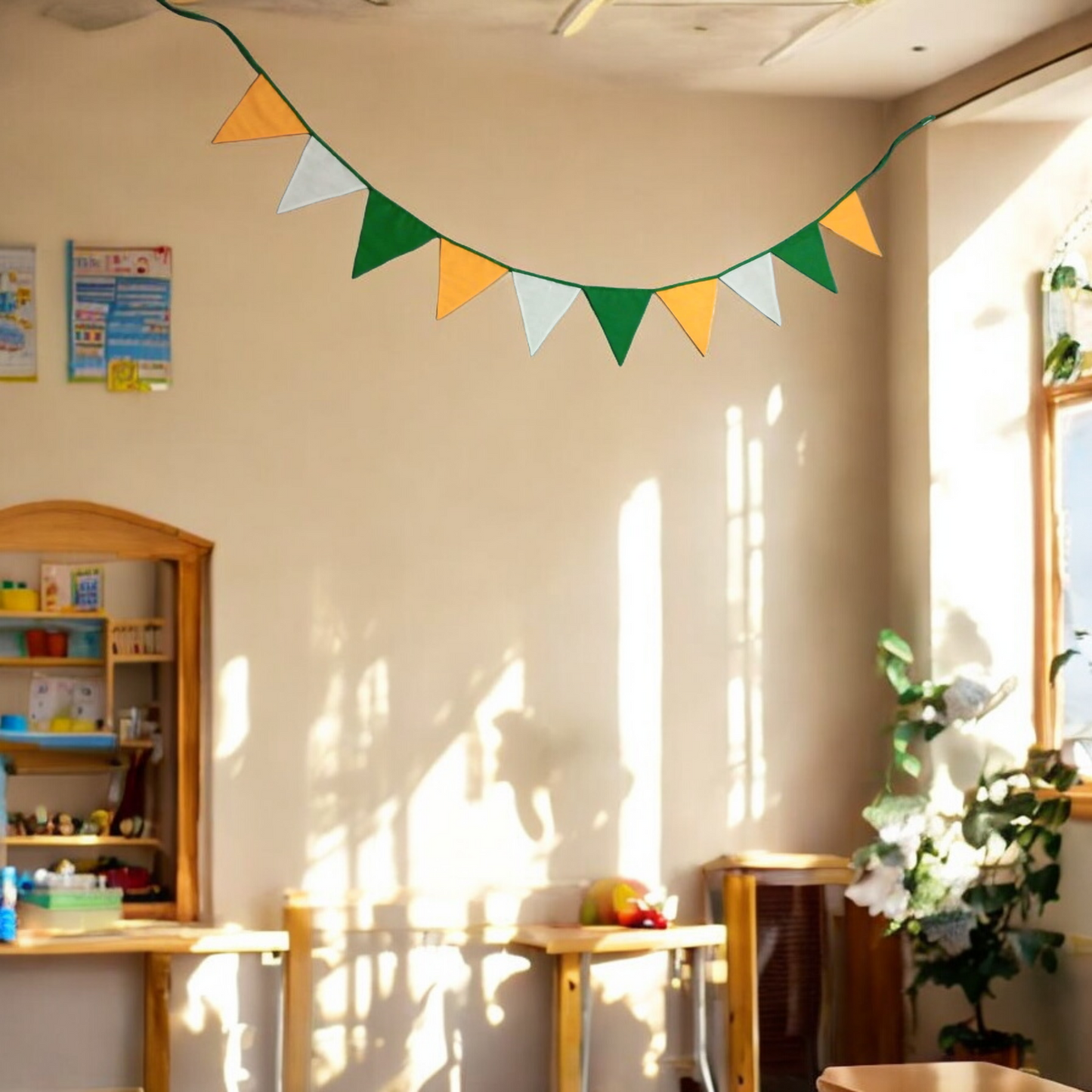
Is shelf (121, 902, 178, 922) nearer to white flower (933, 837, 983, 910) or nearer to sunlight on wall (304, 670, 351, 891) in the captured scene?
sunlight on wall (304, 670, 351, 891)

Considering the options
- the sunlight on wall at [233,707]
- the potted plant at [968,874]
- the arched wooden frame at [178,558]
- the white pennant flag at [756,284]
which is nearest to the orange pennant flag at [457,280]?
the white pennant flag at [756,284]

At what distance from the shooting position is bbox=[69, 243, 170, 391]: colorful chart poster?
212 inches

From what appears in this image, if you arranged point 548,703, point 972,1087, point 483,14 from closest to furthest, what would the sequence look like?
point 972,1087 < point 483,14 < point 548,703

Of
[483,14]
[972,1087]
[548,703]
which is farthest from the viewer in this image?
[548,703]

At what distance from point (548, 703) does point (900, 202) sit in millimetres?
2054

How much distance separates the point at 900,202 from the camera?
5.95 m

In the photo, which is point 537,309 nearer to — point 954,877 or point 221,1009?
point 954,877

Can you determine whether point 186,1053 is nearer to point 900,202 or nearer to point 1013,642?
point 1013,642

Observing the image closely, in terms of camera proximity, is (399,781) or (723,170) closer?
(399,781)

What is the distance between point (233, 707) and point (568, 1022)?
54.6 inches

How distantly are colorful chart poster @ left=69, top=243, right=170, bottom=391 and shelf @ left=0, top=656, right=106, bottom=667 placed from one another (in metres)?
0.83

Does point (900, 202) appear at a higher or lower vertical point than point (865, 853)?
higher

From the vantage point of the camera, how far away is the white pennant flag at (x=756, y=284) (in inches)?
Answer: 186

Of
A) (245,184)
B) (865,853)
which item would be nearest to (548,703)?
(865,853)
